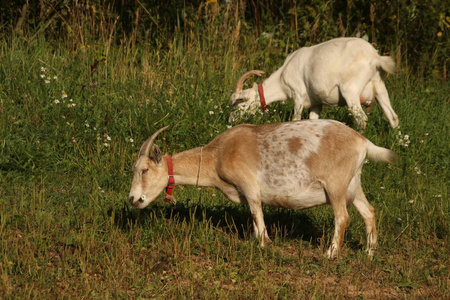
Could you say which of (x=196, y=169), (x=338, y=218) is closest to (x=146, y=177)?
(x=196, y=169)

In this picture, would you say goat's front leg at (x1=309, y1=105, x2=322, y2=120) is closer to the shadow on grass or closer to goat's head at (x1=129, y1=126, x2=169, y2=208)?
the shadow on grass

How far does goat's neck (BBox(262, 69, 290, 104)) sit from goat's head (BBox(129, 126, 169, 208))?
12.2 ft

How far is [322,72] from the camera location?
28.5 ft

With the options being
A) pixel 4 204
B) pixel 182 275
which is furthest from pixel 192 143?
pixel 182 275

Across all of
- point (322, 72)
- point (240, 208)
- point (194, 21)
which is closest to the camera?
point (240, 208)

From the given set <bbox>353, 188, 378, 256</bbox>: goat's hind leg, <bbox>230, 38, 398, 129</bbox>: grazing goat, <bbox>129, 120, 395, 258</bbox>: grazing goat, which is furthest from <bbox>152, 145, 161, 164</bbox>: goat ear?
<bbox>230, 38, 398, 129</bbox>: grazing goat

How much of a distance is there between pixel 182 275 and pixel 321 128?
160cm

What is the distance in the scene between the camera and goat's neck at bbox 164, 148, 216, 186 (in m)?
5.83

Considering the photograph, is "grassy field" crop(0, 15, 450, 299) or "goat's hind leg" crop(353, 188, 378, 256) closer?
"grassy field" crop(0, 15, 450, 299)

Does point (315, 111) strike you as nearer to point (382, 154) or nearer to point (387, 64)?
point (387, 64)

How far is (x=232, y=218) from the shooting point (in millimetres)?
6141

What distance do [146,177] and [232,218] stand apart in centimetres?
89

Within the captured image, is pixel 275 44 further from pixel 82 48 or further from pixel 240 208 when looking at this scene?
pixel 240 208

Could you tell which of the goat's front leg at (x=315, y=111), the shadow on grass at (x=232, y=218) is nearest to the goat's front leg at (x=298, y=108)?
the goat's front leg at (x=315, y=111)
